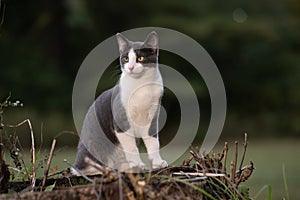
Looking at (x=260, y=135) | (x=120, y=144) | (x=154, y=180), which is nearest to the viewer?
(x=154, y=180)

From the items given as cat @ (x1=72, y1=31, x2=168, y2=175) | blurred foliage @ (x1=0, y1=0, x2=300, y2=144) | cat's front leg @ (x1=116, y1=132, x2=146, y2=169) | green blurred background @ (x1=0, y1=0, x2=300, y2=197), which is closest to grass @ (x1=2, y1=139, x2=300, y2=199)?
green blurred background @ (x1=0, y1=0, x2=300, y2=197)

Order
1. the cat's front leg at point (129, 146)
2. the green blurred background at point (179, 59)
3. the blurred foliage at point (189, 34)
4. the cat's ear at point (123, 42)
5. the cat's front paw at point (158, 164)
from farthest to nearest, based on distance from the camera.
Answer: the blurred foliage at point (189, 34) → the green blurred background at point (179, 59) → the cat's ear at point (123, 42) → the cat's front leg at point (129, 146) → the cat's front paw at point (158, 164)

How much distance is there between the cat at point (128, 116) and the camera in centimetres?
183

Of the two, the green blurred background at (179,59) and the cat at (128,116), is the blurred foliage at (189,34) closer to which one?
the green blurred background at (179,59)

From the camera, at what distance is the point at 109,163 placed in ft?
6.18

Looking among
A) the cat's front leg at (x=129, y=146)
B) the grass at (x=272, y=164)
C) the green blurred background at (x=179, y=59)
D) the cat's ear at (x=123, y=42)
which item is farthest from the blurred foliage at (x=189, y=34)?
the cat's front leg at (x=129, y=146)

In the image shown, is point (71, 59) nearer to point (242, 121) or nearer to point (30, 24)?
point (30, 24)

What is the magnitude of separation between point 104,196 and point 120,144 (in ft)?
2.57

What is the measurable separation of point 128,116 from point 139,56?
0.67 ft

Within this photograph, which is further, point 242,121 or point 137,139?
point 242,121

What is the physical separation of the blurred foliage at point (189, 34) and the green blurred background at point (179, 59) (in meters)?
0.01

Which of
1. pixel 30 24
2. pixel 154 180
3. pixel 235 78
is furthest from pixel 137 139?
pixel 30 24

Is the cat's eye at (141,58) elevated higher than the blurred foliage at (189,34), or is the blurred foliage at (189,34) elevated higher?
the blurred foliage at (189,34)

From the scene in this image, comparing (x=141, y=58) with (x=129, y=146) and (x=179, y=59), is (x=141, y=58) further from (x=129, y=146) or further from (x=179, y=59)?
(x=179, y=59)
